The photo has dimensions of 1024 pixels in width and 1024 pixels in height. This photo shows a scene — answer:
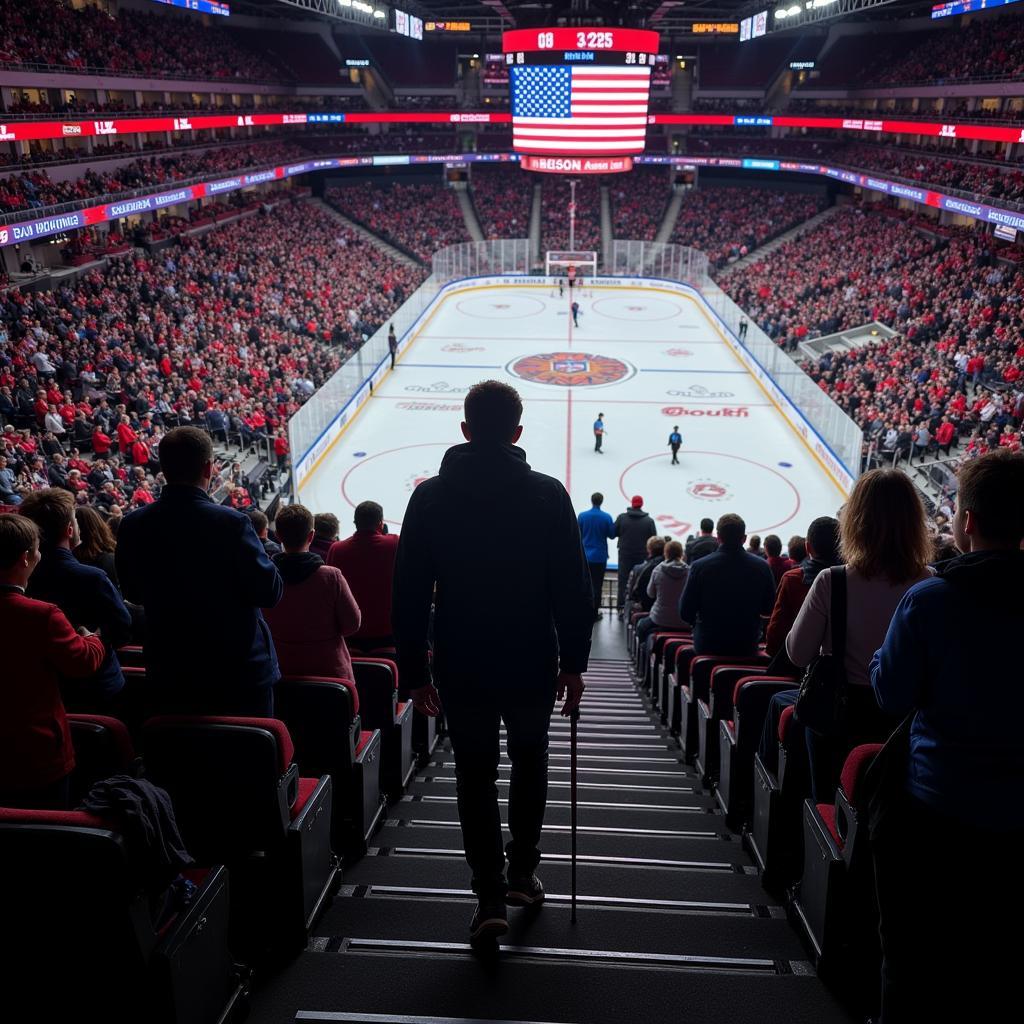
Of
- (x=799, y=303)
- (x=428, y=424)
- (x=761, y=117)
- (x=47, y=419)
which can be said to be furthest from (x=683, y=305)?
(x=47, y=419)

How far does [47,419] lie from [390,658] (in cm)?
1434

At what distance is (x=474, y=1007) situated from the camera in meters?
2.81

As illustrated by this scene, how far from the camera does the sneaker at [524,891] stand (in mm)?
3342

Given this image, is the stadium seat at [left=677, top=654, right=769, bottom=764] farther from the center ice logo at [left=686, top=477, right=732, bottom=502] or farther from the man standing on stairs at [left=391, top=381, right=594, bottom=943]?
the center ice logo at [left=686, top=477, right=732, bottom=502]

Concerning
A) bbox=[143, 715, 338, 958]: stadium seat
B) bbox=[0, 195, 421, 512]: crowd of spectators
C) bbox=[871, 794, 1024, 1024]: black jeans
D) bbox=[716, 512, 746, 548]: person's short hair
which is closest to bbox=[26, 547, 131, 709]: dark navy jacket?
bbox=[143, 715, 338, 958]: stadium seat

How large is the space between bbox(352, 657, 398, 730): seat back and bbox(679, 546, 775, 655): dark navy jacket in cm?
195

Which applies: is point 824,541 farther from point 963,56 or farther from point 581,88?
point 963,56

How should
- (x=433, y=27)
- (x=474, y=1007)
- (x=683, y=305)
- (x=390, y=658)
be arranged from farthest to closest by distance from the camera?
(x=433, y=27), (x=683, y=305), (x=390, y=658), (x=474, y=1007)

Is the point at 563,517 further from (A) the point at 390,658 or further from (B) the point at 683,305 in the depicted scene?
(B) the point at 683,305

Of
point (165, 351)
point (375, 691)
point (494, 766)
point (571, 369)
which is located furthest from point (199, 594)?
point (571, 369)

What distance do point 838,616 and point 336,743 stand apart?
2.07 m

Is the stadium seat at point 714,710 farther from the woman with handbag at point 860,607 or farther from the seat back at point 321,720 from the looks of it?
the seat back at point 321,720

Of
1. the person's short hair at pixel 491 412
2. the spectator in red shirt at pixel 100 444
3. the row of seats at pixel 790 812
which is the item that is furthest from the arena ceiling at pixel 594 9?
the person's short hair at pixel 491 412

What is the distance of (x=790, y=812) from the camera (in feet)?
12.2
